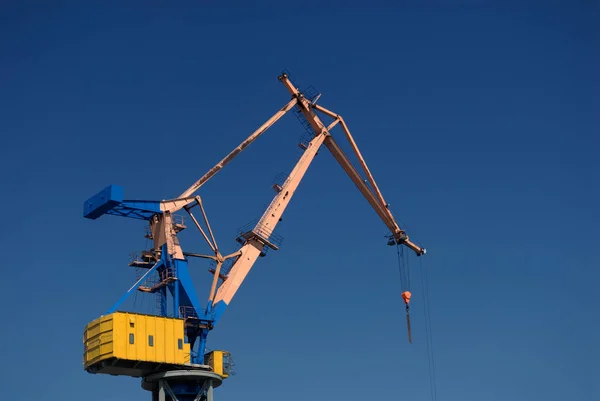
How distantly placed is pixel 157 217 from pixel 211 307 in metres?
8.56

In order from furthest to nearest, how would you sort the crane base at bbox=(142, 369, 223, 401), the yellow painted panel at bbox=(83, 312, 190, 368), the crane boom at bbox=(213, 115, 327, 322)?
the crane boom at bbox=(213, 115, 327, 322), the crane base at bbox=(142, 369, 223, 401), the yellow painted panel at bbox=(83, 312, 190, 368)

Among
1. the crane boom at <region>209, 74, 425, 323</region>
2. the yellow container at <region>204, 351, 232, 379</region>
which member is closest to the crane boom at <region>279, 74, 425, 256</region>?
the crane boom at <region>209, 74, 425, 323</region>

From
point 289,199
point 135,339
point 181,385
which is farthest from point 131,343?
point 289,199

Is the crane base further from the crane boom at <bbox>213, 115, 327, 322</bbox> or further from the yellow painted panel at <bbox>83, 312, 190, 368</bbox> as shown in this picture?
the crane boom at <bbox>213, 115, 327, 322</bbox>

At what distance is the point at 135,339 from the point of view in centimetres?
8450

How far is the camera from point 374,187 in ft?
340

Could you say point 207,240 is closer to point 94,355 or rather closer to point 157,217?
point 157,217

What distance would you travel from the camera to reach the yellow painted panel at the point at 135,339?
83562mm

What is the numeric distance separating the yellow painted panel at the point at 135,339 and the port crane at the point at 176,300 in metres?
0.07

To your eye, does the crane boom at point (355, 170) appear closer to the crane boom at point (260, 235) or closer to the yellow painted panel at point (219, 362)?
the crane boom at point (260, 235)

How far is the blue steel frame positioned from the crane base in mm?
1781

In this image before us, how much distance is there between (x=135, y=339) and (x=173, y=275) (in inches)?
278

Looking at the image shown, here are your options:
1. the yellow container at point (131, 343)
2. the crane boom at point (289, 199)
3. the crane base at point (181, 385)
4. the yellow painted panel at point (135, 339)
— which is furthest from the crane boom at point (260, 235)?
the yellow container at point (131, 343)

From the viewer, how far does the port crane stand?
278 feet
